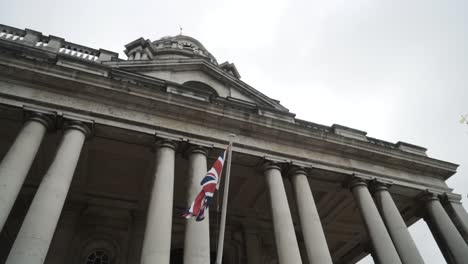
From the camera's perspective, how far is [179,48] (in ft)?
103

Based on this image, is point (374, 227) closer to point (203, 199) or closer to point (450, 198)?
point (450, 198)

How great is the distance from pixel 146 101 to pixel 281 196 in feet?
22.7

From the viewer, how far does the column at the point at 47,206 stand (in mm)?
8531

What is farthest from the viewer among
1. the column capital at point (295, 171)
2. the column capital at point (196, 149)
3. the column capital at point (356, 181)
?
the column capital at point (356, 181)

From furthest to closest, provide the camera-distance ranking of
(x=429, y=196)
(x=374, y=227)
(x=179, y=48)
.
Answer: (x=179, y=48)
(x=429, y=196)
(x=374, y=227)

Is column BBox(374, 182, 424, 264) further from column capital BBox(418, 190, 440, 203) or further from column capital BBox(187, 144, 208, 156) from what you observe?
column capital BBox(187, 144, 208, 156)

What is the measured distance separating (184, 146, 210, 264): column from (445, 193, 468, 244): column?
13.8 metres

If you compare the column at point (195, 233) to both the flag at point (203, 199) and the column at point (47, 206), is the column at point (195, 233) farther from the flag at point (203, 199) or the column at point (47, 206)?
the column at point (47, 206)

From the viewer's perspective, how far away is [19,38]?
1507 centimetres

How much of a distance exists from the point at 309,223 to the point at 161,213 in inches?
241

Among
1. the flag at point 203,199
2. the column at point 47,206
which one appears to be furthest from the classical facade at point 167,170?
the flag at point 203,199

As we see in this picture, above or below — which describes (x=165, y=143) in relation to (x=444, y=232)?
above

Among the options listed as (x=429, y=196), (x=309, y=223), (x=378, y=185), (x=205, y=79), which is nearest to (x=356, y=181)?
(x=378, y=185)

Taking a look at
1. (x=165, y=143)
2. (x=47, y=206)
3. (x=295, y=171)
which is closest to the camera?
(x=47, y=206)
